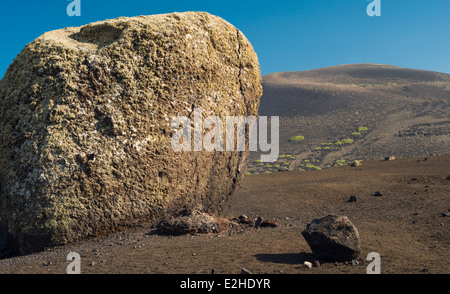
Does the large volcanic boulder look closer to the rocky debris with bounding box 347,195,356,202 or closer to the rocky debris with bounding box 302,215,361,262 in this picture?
the rocky debris with bounding box 302,215,361,262

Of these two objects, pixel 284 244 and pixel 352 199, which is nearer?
pixel 284 244

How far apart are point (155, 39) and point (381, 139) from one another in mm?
34203

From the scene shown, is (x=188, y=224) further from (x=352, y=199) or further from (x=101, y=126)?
(x=352, y=199)

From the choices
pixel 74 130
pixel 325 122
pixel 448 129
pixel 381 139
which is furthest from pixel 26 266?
pixel 325 122

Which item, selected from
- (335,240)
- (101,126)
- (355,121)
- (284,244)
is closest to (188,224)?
(284,244)

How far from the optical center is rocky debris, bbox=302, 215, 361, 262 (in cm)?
464

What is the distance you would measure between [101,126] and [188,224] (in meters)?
2.32

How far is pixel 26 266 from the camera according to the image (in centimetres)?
501

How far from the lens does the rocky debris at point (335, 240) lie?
464 centimetres

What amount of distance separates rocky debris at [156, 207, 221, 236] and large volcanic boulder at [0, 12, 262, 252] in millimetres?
299

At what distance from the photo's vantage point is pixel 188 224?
257 inches

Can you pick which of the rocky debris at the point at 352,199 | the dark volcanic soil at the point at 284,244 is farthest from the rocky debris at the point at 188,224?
the rocky debris at the point at 352,199

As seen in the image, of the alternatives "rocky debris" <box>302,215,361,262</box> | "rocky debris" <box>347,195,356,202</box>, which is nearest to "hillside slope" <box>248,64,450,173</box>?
"rocky debris" <box>347,195,356,202</box>

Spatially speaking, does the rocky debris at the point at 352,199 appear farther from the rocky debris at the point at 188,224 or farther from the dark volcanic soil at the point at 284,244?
the rocky debris at the point at 188,224
